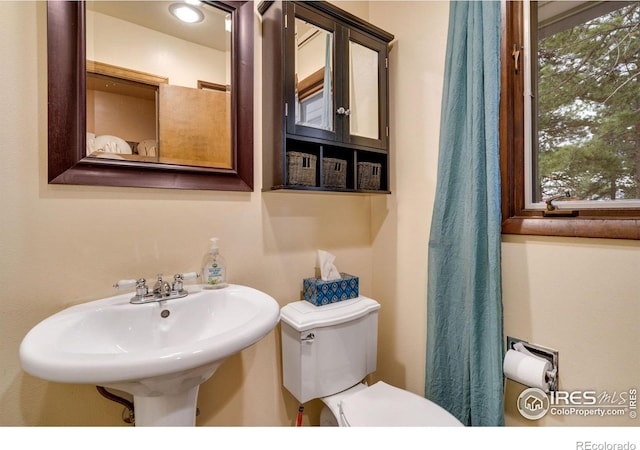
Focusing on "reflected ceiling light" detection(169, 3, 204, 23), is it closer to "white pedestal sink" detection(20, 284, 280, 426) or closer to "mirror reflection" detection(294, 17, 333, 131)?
"mirror reflection" detection(294, 17, 333, 131)

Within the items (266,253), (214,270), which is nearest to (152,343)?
(214,270)

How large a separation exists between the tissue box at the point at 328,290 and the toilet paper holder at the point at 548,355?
618 mm

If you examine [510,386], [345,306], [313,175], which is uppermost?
[313,175]

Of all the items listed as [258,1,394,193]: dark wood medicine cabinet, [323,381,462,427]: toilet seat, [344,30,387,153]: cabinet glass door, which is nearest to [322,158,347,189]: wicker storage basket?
[258,1,394,193]: dark wood medicine cabinet

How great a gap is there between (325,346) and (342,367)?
0.13m

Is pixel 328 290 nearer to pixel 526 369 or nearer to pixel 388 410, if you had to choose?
pixel 388 410

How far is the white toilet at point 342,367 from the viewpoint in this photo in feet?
3.09

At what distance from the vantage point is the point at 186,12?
0.98 metres

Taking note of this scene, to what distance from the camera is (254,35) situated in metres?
1.10

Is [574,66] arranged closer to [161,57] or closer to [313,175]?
[313,175]

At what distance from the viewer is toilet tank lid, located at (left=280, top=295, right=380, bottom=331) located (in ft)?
3.37

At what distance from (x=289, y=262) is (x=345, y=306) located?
0.31m
